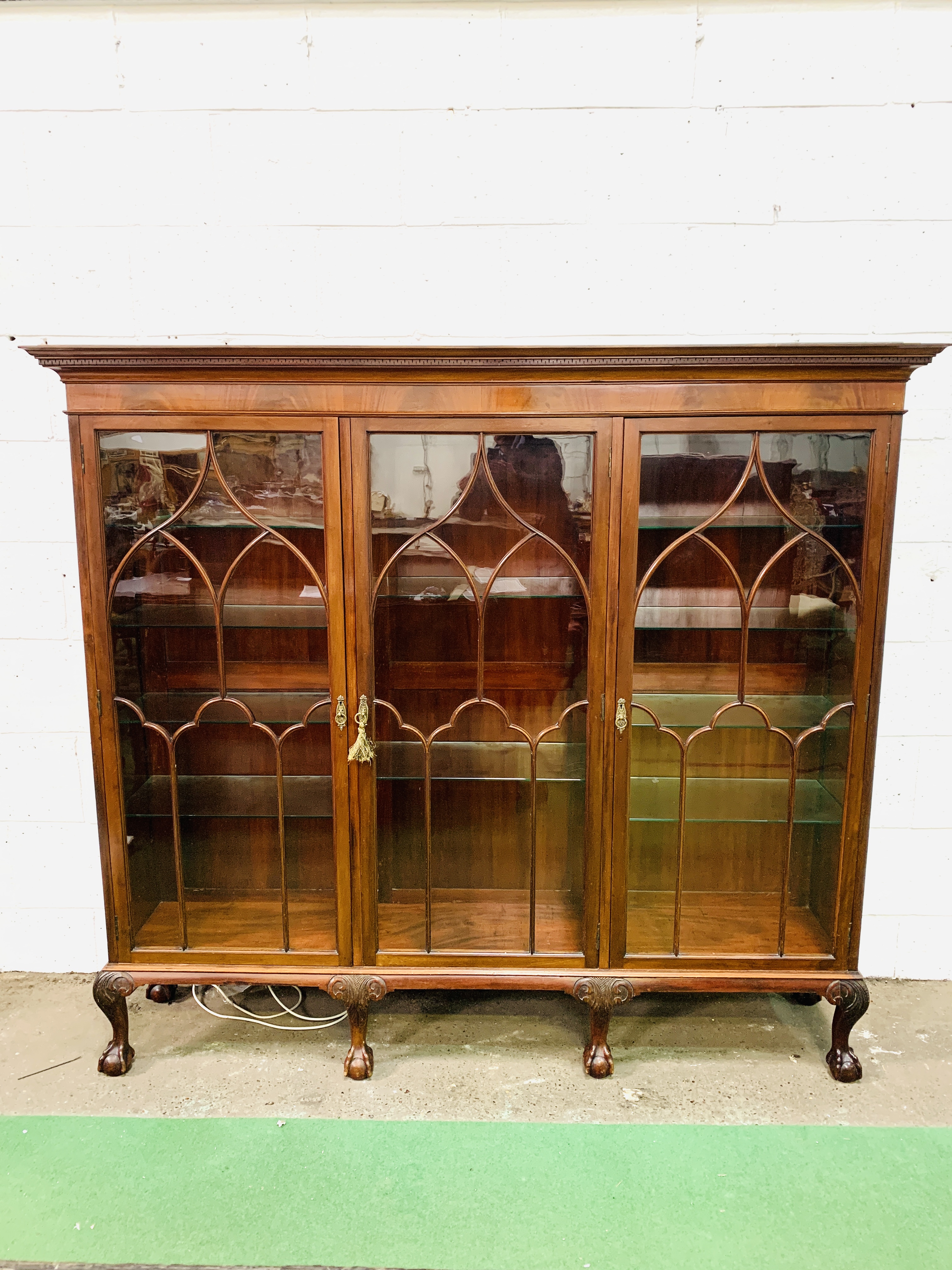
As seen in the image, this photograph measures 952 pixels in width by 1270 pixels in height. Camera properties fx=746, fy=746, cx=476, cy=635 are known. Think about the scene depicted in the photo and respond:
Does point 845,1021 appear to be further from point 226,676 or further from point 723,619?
point 226,676

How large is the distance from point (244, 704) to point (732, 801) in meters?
1.17

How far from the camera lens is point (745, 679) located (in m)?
1.68

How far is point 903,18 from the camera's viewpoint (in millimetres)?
1819

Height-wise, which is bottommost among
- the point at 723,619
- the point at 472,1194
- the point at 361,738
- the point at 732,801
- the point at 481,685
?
the point at 472,1194

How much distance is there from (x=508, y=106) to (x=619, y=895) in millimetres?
1928

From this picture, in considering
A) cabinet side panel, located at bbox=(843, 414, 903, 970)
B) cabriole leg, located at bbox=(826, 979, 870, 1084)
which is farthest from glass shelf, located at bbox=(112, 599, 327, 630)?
cabriole leg, located at bbox=(826, 979, 870, 1084)

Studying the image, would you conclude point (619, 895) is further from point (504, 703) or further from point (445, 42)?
point (445, 42)

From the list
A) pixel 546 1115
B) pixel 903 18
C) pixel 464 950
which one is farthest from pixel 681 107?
pixel 546 1115

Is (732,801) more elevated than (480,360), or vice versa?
(480,360)

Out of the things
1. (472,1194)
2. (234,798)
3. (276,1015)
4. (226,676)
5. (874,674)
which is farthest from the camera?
(276,1015)

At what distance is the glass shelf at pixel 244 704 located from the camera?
1.71m

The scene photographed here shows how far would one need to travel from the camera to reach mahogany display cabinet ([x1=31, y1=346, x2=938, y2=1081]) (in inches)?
60.5

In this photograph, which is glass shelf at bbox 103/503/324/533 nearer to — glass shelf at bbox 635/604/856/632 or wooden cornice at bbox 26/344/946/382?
wooden cornice at bbox 26/344/946/382

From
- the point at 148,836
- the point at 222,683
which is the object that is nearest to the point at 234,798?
the point at 148,836
